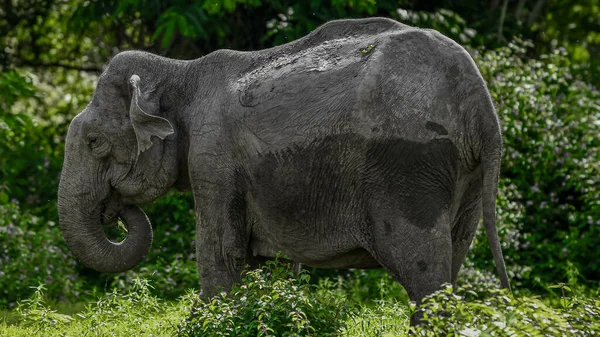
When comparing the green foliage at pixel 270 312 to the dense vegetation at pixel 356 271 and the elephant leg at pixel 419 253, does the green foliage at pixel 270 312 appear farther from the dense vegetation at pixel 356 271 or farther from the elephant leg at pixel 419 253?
the dense vegetation at pixel 356 271

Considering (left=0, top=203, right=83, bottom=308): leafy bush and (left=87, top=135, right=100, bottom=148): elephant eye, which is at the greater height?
(left=87, top=135, right=100, bottom=148): elephant eye

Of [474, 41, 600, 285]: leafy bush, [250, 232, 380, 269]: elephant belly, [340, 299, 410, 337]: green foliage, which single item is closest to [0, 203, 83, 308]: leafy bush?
[340, 299, 410, 337]: green foliage

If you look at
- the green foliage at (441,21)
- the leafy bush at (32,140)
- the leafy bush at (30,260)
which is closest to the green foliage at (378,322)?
the leafy bush at (30,260)

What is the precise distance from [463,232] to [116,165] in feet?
7.34

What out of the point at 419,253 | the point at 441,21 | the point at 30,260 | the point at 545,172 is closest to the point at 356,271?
the point at 545,172

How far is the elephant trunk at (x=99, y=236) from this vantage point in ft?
23.8

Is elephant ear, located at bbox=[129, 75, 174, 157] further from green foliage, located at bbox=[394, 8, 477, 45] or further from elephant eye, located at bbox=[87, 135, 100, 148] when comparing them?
green foliage, located at bbox=[394, 8, 477, 45]

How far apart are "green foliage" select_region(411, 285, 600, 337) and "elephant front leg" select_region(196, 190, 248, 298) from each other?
1686 mm

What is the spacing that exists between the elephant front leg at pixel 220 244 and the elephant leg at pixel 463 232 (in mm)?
1242

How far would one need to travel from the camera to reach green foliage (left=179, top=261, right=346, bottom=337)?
19.4ft

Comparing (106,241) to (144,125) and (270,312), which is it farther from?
(270,312)

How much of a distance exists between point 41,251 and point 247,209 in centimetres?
510

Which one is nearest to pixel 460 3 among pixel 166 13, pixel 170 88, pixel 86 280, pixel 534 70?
pixel 534 70

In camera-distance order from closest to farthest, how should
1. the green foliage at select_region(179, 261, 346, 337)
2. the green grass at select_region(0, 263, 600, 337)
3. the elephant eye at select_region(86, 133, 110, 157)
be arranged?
the green grass at select_region(0, 263, 600, 337) → the green foliage at select_region(179, 261, 346, 337) → the elephant eye at select_region(86, 133, 110, 157)
